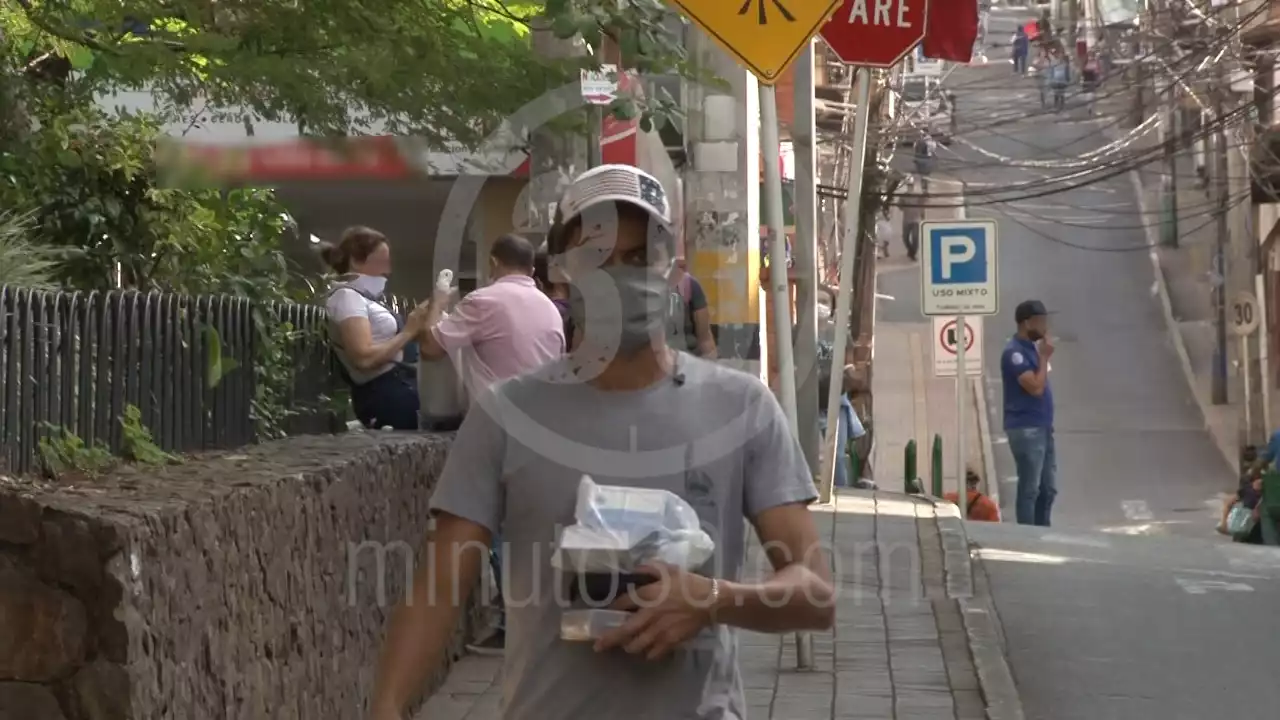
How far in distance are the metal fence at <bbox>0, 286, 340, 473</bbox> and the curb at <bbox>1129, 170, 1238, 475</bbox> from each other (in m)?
29.9

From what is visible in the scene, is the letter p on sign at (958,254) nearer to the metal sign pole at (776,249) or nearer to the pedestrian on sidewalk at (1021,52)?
the metal sign pole at (776,249)

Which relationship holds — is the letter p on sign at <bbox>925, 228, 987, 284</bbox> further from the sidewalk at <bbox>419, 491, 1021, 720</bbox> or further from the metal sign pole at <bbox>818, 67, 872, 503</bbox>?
the metal sign pole at <bbox>818, 67, 872, 503</bbox>

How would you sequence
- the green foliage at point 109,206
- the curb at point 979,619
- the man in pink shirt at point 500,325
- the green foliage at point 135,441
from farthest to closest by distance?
the man in pink shirt at point 500,325 < the curb at point 979,619 < the green foliage at point 109,206 < the green foliage at point 135,441

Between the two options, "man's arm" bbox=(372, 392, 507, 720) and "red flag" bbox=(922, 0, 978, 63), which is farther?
"red flag" bbox=(922, 0, 978, 63)

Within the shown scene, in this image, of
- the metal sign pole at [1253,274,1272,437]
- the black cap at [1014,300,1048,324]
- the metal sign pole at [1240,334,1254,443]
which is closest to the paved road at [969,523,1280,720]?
the black cap at [1014,300,1048,324]

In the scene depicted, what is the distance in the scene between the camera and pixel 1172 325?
47.8 meters

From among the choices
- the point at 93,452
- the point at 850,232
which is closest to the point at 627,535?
the point at 93,452

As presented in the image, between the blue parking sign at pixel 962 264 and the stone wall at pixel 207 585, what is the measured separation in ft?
33.6

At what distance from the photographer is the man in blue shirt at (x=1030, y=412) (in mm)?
16156

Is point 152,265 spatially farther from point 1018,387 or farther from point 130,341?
point 1018,387

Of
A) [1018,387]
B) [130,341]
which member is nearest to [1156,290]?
[1018,387]

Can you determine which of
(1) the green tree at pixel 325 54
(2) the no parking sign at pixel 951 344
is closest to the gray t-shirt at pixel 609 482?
(1) the green tree at pixel 325 54

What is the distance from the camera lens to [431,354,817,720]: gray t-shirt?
323cm

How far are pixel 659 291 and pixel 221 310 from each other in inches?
164
